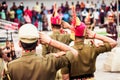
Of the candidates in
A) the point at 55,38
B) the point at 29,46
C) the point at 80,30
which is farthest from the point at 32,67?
the point at 55,38

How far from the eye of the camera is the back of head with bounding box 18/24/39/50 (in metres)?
4.22

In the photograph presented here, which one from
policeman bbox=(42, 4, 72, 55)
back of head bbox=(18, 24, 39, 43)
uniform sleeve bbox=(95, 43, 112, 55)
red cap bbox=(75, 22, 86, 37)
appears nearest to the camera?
back of head bbox=(18, 24, 39, 43)

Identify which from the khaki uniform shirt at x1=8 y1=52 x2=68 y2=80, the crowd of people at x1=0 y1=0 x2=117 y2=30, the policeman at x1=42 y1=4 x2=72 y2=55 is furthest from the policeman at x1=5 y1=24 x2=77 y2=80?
the crowd of people at x1=0 y1=0 x2=117 y2=30

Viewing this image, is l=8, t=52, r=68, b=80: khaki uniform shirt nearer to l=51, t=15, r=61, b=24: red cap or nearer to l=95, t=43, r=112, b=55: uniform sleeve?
l=95, t=43, r=112, b=55: uniform sleeve

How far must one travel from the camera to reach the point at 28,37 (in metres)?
4.22

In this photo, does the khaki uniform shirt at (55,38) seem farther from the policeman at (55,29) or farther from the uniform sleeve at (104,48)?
the uniform sleeve at (104,48)

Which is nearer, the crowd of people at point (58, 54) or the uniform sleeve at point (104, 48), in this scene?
the crowd of people at point (58, 54)

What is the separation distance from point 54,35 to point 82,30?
1588mm

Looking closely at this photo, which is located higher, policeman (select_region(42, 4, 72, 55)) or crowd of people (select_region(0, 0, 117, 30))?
crowd of people (select_region(0, 0, 117, 30))

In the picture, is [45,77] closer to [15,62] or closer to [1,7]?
[15,62]

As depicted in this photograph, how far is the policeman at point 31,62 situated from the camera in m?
4.23

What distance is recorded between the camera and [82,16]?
99.2 ft

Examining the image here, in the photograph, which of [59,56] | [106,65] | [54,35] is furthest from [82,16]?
[59,56]

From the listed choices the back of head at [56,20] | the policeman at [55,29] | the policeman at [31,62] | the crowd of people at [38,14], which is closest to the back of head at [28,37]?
the policeman at [31,62]
